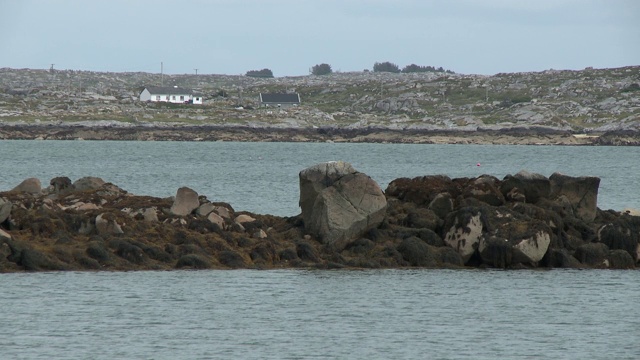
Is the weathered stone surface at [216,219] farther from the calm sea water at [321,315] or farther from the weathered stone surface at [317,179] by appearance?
the calm sea water at [321,315]

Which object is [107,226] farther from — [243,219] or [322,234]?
[322,234]

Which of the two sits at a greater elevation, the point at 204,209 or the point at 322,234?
the point at 204,209

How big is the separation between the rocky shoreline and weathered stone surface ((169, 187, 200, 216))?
119 m

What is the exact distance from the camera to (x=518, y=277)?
30.1m

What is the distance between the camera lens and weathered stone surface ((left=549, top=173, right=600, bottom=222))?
35312 millimetres

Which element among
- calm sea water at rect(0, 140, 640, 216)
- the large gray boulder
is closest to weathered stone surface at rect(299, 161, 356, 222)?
the large gray boulder

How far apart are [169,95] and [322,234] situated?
16745cm

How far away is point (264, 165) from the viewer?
95.8 m

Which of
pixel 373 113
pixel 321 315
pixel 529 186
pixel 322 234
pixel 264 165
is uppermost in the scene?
pixel 529 186

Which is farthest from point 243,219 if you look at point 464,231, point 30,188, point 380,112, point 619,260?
point 380,112

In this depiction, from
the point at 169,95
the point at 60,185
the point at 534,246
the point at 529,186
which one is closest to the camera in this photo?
the point at 534,246

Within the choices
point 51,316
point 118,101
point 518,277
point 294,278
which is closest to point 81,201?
point 294,278

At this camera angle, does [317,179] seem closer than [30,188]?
Yes

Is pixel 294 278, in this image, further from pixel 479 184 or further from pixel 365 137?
pixel 365 137
